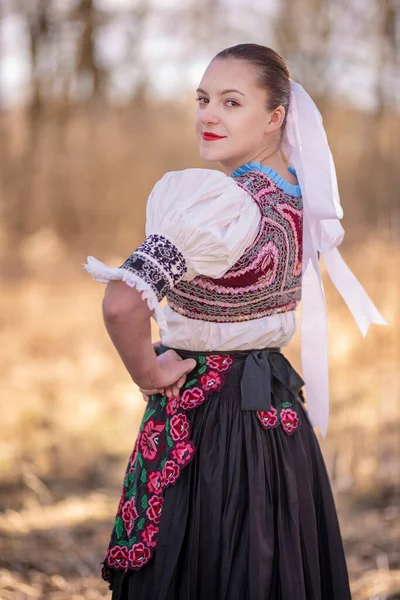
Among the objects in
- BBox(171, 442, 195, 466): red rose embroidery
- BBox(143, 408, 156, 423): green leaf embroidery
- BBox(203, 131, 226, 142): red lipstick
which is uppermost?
BBox(203, 131, 226, 142): red lipstick

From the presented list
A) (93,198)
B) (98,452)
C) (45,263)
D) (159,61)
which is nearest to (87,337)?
(98,452)

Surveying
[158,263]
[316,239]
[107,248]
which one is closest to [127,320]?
[158,263]

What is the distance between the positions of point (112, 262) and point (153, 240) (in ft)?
22.8

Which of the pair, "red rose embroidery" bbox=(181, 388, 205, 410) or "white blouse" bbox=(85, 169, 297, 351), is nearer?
"white blouse" bbox=(85, 169, 297, 351)

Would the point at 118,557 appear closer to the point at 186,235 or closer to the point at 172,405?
the point at 172,405

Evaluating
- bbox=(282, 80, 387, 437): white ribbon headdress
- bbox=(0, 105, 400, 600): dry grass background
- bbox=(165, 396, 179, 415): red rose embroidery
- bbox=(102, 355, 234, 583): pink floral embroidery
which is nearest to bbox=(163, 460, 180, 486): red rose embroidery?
bbox=(102, 355, 234, 583): pink floral embroidery

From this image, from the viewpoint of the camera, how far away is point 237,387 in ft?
5.41

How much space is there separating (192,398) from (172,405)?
0.05m

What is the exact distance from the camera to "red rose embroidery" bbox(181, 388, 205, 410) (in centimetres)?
163

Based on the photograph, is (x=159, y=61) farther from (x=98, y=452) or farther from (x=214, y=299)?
(x=214, y=299)

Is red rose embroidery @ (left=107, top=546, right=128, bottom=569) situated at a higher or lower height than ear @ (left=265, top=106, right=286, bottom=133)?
lower

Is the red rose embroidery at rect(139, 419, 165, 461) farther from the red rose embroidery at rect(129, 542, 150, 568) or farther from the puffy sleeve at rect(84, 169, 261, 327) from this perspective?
the puffy sleeve at rect(84, 169, 261, 327)

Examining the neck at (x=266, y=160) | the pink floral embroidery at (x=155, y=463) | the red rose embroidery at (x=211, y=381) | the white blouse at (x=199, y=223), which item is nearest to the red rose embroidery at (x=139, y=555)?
the pink floral embroidery at (x=155, y=463)

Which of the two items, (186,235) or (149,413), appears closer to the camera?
(186,235)
